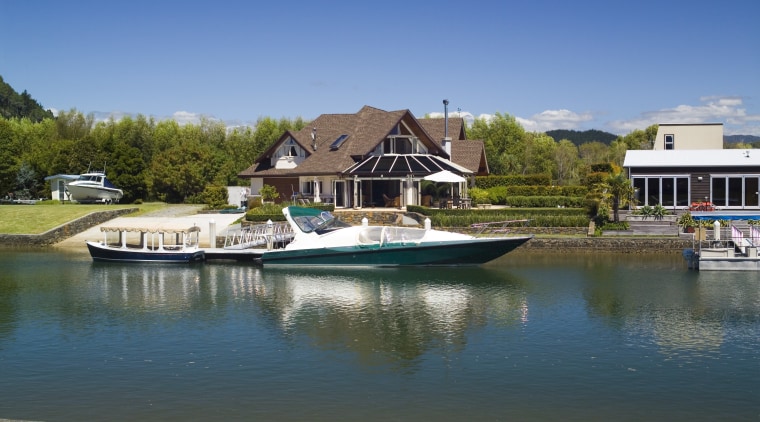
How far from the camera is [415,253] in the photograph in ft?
119

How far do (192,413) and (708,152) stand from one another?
42814 mm

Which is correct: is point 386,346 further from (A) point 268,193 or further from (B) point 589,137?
(B) point 589,137

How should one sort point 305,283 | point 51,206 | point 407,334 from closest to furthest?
point 407,334 → point 305,283 → point 51,206

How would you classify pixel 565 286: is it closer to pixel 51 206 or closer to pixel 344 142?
pixel 344 142

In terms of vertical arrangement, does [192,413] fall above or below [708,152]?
below

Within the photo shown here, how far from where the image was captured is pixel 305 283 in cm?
3294

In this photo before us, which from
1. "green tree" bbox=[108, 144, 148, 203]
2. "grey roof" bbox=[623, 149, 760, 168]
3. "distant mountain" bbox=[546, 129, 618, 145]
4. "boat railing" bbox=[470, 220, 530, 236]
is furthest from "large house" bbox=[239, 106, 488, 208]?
"distant mountain" bbox=[546, 129, 618, 145]

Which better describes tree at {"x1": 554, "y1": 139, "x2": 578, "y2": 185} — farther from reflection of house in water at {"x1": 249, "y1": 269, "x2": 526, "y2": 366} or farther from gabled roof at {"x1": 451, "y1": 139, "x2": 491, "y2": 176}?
reflection of house in water at {"x1": 249, "y1": 269, "x2": 526, "y2": 366}

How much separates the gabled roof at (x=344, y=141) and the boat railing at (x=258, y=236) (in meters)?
11.1

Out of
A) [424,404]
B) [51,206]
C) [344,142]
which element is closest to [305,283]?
[424,404]

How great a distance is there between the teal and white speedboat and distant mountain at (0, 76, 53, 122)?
126 metres

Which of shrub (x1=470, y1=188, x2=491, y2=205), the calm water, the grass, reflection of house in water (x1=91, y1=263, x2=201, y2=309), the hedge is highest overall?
the hedge

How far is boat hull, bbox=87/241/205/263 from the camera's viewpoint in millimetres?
38844

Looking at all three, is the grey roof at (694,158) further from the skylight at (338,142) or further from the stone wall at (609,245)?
the skylight at (338,142)
